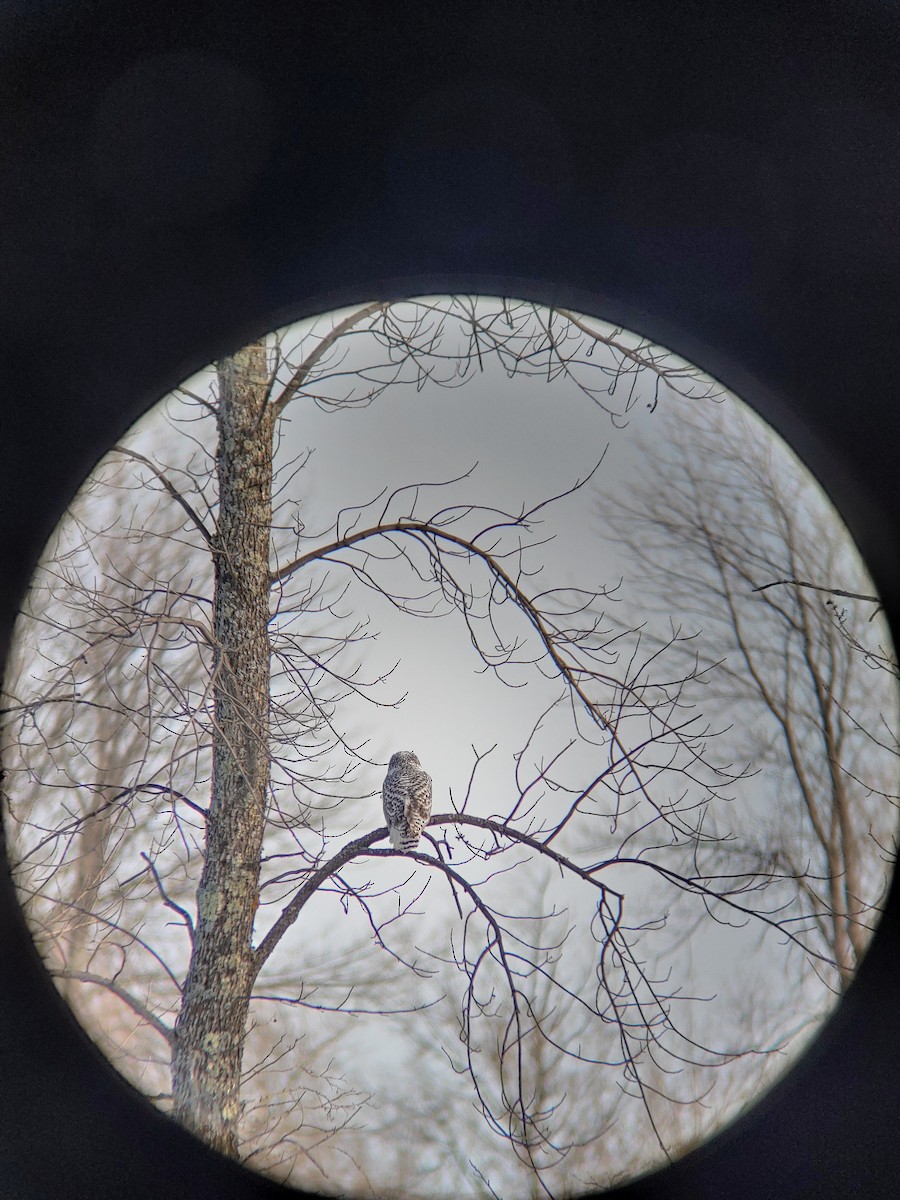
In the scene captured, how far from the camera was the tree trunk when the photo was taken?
1259 millimetres

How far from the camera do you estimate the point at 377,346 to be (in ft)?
4.58

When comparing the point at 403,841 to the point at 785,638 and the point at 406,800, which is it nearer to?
the point at 406,800

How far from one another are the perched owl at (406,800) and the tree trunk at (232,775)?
222 mm

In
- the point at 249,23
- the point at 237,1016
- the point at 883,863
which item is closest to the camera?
the point at 249,23

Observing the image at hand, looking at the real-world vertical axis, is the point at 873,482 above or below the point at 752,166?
below

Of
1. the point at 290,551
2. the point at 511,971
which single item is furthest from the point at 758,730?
the point at 290,551

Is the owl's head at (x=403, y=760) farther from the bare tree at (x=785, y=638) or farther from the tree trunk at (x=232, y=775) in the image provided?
the bare tree at (x=785, y=638)

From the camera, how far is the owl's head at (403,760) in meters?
1.29

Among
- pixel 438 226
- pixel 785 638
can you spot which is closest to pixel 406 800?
pixel 785 638

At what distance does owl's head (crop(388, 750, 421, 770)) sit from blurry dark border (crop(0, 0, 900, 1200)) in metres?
0.65

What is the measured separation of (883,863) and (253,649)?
1.18 meters

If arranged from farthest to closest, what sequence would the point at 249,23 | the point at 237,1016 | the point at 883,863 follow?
1. the point at 883,863
2. the point at 237,1016
3. the point at 249,23

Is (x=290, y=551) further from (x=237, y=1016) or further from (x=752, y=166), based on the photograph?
(x=752, y=166)

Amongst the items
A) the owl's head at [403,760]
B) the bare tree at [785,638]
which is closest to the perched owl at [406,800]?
the owl's head at [403,760]
